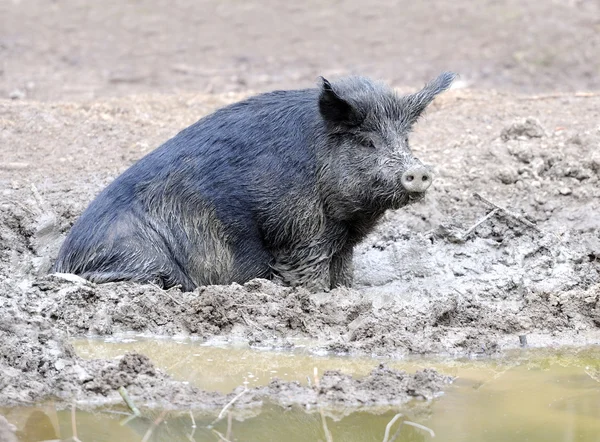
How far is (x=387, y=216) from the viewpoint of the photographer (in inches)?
343

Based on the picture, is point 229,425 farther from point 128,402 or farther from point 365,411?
point 365,411

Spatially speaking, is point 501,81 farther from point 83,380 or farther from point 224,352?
point 83,380

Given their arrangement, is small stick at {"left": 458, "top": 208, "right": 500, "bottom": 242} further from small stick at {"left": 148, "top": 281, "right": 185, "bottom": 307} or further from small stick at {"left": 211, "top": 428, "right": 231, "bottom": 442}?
small stick at {"left": 211, "top": 428, "right": 231, "bottom": 442}

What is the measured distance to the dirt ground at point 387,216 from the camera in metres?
6.47

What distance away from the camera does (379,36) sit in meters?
15.5

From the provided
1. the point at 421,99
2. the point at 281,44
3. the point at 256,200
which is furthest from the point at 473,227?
the point at 281,44

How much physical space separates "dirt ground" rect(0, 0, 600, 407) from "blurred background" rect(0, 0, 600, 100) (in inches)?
1.7

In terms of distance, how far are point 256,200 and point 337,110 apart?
866 mm

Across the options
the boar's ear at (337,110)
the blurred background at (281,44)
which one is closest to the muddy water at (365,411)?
the boar's ear at (337,110)

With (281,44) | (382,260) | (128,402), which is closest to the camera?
(128,402)

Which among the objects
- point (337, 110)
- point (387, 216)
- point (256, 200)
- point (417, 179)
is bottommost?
point (387, 216)

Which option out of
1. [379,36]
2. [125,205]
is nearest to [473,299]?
[125,205]

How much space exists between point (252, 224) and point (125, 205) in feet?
3.04

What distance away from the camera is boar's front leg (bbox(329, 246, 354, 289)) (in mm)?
7621
